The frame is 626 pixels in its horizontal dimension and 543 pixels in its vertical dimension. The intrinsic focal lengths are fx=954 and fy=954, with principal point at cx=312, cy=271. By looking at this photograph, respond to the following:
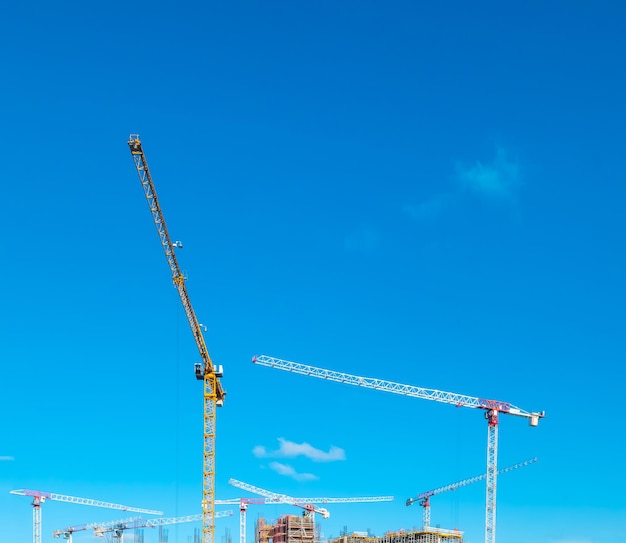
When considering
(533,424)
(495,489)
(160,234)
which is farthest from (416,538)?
(160,234)

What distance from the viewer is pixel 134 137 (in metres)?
101

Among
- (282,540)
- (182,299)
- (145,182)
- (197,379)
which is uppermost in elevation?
(145,182)

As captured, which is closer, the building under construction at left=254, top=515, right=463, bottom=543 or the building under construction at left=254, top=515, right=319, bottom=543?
the building under construction at left=254, top=515, right=463, bottom=543

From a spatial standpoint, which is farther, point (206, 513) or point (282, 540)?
point (282, 540)

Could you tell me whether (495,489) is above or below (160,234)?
below

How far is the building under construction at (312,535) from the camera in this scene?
15675 cm

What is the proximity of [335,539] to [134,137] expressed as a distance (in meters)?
108

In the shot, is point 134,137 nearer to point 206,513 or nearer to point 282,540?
point 206,513

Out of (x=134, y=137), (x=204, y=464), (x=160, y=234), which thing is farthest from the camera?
(x=204, y=464)

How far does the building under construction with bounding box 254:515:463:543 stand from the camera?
514 ft

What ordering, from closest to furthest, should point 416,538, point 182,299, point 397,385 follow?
point 182,299
point 416,538
point 397,385

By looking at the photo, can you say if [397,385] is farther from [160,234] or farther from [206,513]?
[160,234]

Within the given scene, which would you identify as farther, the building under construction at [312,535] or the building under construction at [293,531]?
the building under construction at [293,531]

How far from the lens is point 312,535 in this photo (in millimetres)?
178250
